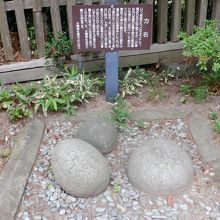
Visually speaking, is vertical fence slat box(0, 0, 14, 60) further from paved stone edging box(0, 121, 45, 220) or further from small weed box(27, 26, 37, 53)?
paved stone edging box(0, 121, 45, 220)

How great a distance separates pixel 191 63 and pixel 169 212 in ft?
7.77

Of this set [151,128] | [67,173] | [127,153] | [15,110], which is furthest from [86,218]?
[15,110]

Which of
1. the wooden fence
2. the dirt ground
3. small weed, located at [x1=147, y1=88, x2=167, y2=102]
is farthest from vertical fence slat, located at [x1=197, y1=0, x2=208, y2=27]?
small weed, located at [x1=147, y1=88, x2=167, y2=102]

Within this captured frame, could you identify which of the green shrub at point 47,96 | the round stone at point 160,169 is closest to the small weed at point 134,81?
→ the green shrub at point 47,96

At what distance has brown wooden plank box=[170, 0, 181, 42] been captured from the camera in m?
4.42

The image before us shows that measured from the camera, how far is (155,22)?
Result: 4863 millimetres

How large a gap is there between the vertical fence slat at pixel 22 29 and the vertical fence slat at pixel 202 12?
2.16 m

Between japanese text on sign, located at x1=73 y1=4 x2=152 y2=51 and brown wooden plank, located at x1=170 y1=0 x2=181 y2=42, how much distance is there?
0.92 meters

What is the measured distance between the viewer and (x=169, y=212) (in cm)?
278

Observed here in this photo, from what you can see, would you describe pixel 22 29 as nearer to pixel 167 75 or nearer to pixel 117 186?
pixel 167 75

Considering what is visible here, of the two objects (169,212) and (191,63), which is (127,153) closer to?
(169,212)

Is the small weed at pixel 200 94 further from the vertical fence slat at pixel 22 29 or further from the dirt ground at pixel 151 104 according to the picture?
the vertical fence slat at pixel 22 29

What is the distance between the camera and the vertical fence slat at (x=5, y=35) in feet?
13.7

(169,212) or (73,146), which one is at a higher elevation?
(73,146)
